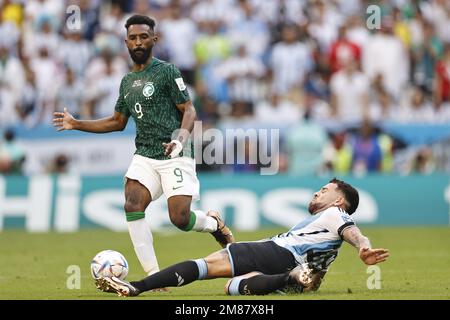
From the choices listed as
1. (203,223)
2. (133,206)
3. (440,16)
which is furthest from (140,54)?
(440,16)

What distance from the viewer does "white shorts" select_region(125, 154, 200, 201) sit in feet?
37.6

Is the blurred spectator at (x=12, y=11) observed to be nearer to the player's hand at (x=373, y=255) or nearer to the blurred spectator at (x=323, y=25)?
the blurred spectator at (x=323, y=25)

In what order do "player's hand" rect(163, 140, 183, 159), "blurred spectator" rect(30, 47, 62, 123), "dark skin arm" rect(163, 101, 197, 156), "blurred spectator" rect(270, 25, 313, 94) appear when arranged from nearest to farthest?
"player's hand" rect(163, 140, 183, 159) → "dark skin arm" rect(163, 101, 197, 156) → "blurred spectator" rect(30, 47, 62, 123) → "blurred spectator" rect(270, 25, 313, 94)

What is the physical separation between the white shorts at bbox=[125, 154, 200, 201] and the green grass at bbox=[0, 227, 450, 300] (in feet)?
3.38

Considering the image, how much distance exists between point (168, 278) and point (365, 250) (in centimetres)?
187

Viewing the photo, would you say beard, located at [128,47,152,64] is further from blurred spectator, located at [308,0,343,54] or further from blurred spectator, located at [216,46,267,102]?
blurred spectator, located at [308,0,343,54]

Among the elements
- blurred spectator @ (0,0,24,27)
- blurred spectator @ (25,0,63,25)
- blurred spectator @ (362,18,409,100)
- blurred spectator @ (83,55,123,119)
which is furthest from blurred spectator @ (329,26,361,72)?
blurred spectator @ (0,0,24,27)

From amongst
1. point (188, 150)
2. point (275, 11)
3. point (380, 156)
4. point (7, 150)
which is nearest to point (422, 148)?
point (380, 156)

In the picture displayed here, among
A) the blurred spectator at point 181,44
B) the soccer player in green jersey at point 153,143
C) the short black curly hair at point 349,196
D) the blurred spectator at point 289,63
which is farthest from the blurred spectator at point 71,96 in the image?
the short black curly hair at point 349,196

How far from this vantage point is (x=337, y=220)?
34.5 feet

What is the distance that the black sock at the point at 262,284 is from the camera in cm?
1034

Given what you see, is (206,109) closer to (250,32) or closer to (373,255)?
(250,32)

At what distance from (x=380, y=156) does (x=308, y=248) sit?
1100 cm

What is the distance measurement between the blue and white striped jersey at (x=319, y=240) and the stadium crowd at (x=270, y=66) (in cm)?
1045
